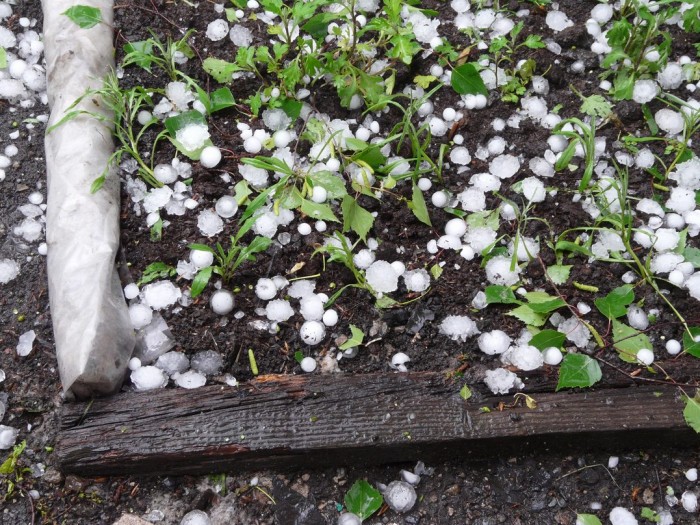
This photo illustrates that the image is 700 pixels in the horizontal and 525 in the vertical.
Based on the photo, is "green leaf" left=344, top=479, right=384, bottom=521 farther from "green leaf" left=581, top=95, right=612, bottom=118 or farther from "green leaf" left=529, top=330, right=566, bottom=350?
"green leaf" left=581, top=95, right=612, bottom=118

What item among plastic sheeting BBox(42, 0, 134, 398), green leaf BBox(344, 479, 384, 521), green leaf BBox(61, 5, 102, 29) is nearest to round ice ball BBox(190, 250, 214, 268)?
plastic sheeting BBox(42, 0, 134, 398)

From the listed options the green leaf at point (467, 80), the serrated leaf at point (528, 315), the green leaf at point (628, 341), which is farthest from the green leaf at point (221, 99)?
the green leaf at point (628, 341)

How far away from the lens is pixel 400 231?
1.82 m

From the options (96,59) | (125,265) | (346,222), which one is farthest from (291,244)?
(96,59)

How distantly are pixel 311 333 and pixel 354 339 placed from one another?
11 cm

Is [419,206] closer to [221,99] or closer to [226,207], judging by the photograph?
[226,207]

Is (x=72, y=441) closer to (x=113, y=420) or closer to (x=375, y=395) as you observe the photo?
(x=113, y=420)

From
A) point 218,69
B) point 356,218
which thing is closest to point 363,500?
point 356,218

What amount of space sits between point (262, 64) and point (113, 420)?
3.82 ft

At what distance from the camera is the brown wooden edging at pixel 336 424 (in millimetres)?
1486

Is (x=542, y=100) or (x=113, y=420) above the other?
(x=542, y=100)

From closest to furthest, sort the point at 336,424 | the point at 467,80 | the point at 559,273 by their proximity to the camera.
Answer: the point at 336,424
the point at 559,273
the point at 467,80

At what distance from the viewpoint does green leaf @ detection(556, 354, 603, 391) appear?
60.6 inches

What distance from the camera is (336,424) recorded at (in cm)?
151
